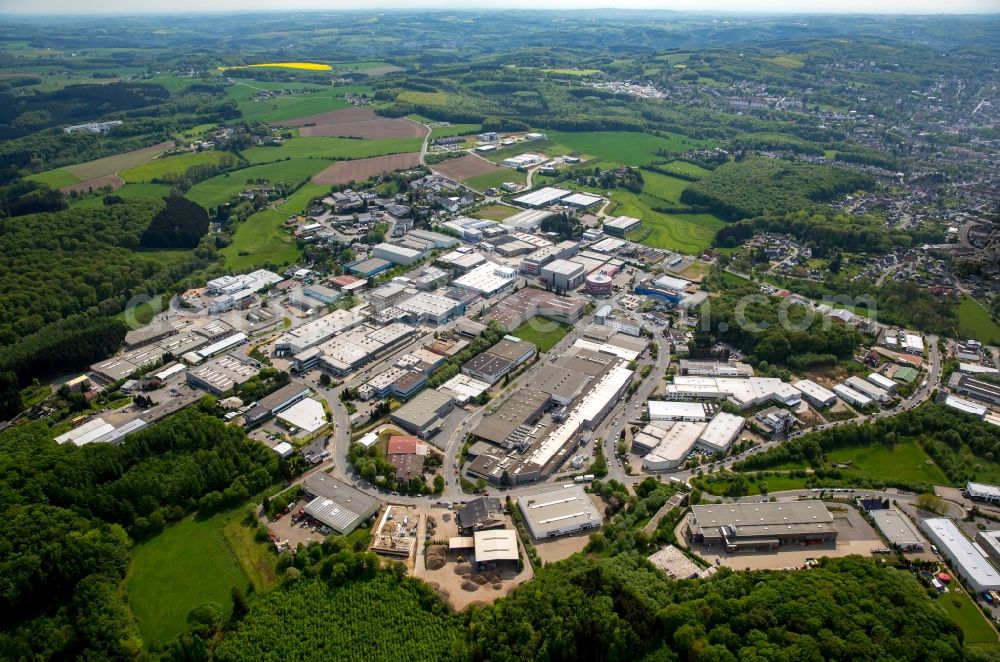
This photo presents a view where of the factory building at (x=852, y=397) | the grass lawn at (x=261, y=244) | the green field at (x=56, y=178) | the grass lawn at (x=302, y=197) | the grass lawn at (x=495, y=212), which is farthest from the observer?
the green field at (x=56, y=178)

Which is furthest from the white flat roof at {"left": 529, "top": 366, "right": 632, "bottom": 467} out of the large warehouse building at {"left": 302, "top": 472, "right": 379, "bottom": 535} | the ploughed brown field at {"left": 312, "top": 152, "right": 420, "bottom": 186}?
the ploughed brown field at {"left": 312, "top": 152, "right": 420, "bottom": 186}

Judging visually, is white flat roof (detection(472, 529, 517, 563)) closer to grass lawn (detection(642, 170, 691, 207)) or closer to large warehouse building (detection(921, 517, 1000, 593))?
large warehouse building (detection(921, 517, 1000, 593))

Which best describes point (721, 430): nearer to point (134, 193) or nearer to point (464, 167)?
point (464, 167)

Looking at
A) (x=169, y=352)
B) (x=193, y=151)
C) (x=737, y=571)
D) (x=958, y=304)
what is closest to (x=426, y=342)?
(x=169, y=352)

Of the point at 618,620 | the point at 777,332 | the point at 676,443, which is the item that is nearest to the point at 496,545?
the point at 618,620

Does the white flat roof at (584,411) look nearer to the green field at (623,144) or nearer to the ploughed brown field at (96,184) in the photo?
the green field at (623,144)

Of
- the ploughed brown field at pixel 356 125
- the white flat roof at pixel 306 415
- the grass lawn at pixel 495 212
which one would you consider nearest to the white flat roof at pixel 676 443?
the white flat roof at pixel 306 415
